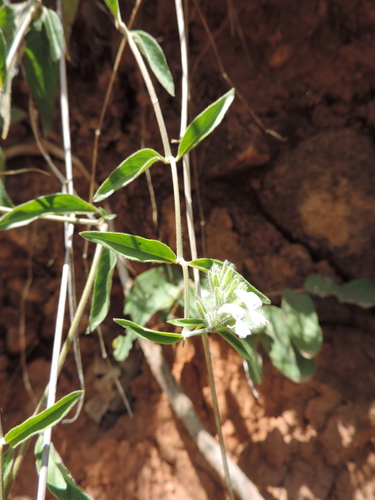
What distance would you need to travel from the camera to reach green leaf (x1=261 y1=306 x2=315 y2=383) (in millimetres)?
1101

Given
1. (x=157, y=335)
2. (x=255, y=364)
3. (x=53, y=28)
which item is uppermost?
(x=53, y=28)

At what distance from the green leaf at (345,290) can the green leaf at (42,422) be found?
0.76 m

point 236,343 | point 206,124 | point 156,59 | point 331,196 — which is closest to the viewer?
point 236,343

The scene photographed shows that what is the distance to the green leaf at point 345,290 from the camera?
121cm

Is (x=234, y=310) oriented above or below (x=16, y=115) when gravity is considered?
below

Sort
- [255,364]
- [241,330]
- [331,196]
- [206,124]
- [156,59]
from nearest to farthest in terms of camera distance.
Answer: [241,330], [206,124], [156,59], [255,364], [331,196]

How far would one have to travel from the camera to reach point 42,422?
0.73m

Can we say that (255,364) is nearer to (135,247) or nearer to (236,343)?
(236,343)

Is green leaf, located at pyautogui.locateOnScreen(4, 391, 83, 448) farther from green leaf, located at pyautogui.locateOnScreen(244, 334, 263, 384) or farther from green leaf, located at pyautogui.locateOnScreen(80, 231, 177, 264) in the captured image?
green leaf, located at pyautogui.locateOnScreen(244, 334, 263, 384)

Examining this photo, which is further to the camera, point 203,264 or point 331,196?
point 331,196

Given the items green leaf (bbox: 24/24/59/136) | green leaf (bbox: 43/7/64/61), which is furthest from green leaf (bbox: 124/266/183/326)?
green leaf (bbox: 43/7/64/61)

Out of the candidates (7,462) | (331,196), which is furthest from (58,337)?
(331,196)

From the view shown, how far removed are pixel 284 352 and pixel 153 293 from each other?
1.26 feet

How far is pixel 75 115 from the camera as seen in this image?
1327 millimetres
